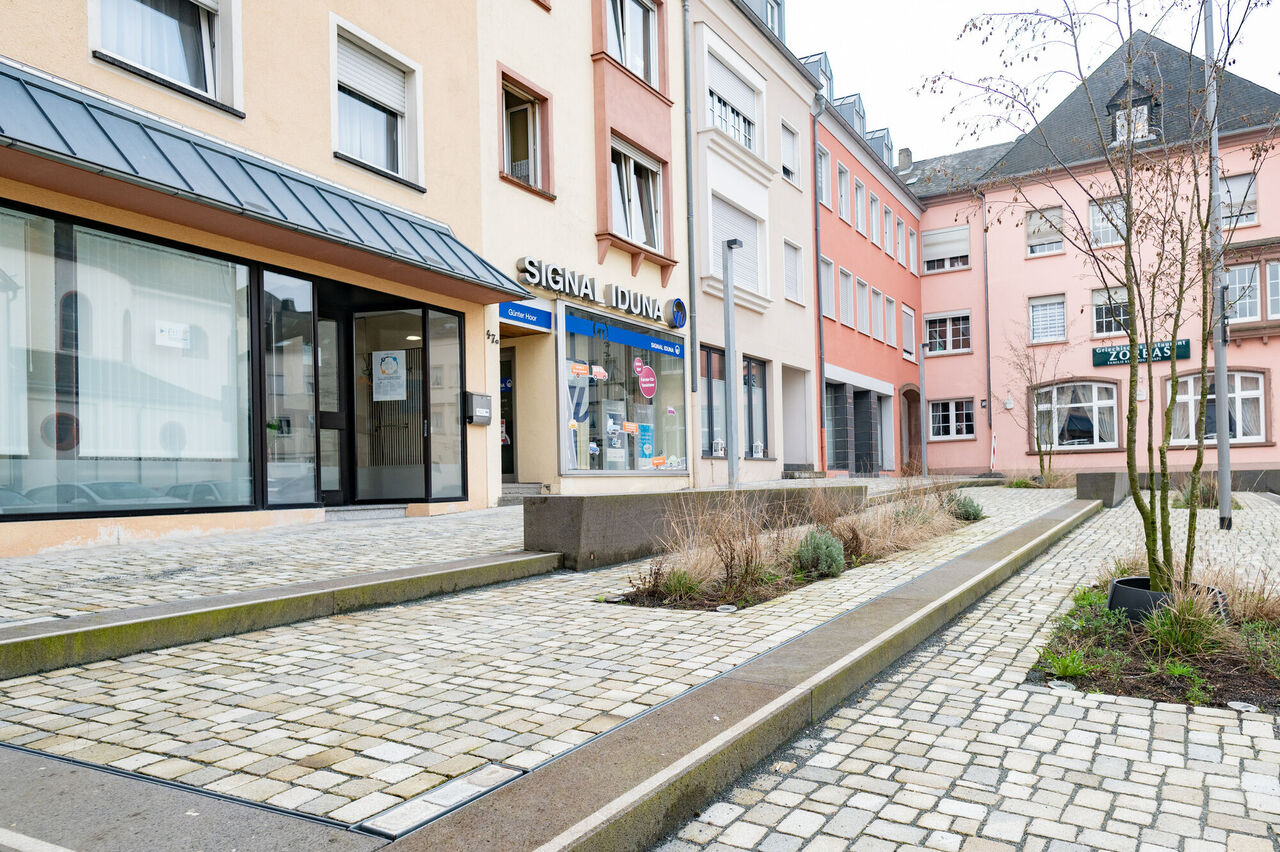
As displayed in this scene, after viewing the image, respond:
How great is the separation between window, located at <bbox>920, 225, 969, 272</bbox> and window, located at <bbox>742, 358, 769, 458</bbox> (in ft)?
53.1

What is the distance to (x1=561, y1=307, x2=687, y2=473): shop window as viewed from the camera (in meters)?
15.2

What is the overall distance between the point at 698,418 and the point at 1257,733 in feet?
49.8

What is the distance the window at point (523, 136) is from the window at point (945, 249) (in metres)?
24.0

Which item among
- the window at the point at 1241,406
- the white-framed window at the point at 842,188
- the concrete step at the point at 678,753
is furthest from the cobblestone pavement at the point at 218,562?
the window at the point at 1241,406

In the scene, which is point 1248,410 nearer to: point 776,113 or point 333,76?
point 776,113

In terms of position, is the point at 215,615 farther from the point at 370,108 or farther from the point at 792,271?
the point at 792,271

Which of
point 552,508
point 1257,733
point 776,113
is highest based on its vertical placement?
point 776,113

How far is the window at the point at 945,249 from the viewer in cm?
3494

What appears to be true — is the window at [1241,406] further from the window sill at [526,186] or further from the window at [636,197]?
the window sill at [526,186]

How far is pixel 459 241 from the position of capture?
41.9 ft

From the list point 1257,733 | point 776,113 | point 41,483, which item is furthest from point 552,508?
point 776,113

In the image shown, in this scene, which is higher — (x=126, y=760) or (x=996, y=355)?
(x=996, y=355)

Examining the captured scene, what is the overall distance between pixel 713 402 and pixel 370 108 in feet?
33.2

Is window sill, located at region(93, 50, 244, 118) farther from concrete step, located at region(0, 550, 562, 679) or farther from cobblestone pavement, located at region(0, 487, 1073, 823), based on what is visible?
cobblestone pavement, located at region(0, 487, 1073, 823)
